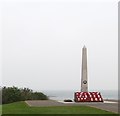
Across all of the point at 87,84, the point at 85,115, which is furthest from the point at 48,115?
the point at 87,84

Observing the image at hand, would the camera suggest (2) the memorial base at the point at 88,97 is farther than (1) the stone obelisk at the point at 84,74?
No

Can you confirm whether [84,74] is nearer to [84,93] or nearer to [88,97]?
[84,93]

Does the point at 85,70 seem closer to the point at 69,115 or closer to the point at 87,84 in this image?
the point at 87,84

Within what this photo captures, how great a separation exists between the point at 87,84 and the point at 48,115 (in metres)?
16.0

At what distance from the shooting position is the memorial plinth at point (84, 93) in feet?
91.8

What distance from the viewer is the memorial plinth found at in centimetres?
2798

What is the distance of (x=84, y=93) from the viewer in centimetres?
2875

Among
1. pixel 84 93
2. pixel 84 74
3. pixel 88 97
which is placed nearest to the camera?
pixel 88 97

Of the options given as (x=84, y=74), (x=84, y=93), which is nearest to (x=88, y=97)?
(x=84, y=93)

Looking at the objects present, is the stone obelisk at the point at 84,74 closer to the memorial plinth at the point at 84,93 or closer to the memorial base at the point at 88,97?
the memorial plinth at the point at 84,93

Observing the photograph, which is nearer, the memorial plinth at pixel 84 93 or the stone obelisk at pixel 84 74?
the memorial plinth at pixel 84 93

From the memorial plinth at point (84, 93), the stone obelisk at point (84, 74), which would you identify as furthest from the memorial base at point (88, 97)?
the stone obelisk at point (84, 74)

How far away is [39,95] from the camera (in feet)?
166

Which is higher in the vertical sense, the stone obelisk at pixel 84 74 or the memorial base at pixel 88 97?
the stone obelisk at pixel 84 74
